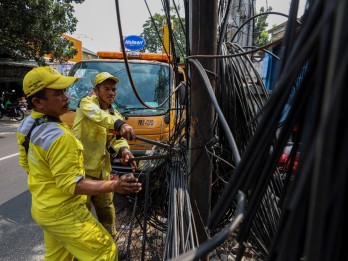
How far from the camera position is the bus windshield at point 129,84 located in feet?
15.5

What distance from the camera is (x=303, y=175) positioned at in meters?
0.50

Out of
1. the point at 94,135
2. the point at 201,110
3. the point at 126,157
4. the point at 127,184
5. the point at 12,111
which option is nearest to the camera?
the point at 201,110

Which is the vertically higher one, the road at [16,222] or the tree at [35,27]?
the tree at [35,27]

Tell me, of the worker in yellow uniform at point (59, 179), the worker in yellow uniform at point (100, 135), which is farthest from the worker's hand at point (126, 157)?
the worker in yellow uniform at point (59, 179)

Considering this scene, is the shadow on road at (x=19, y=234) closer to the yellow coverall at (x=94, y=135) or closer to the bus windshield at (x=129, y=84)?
the yellow coverall at (x=94, y=135)

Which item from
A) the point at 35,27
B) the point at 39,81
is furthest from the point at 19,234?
the point at 35,27

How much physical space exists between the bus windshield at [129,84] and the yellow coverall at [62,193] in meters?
2.57

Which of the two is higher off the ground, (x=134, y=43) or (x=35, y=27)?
(x=35, y=27)

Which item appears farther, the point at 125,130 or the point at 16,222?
the point at 16,222

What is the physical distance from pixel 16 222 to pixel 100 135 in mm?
2085

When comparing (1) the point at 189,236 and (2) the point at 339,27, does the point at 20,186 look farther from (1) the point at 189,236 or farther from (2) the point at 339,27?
(2) the point at 339,27

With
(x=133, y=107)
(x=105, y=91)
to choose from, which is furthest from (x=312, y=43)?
(x=133, y=107)

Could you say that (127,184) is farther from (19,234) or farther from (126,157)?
A: (19,234)

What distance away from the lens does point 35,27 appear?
12500mm
